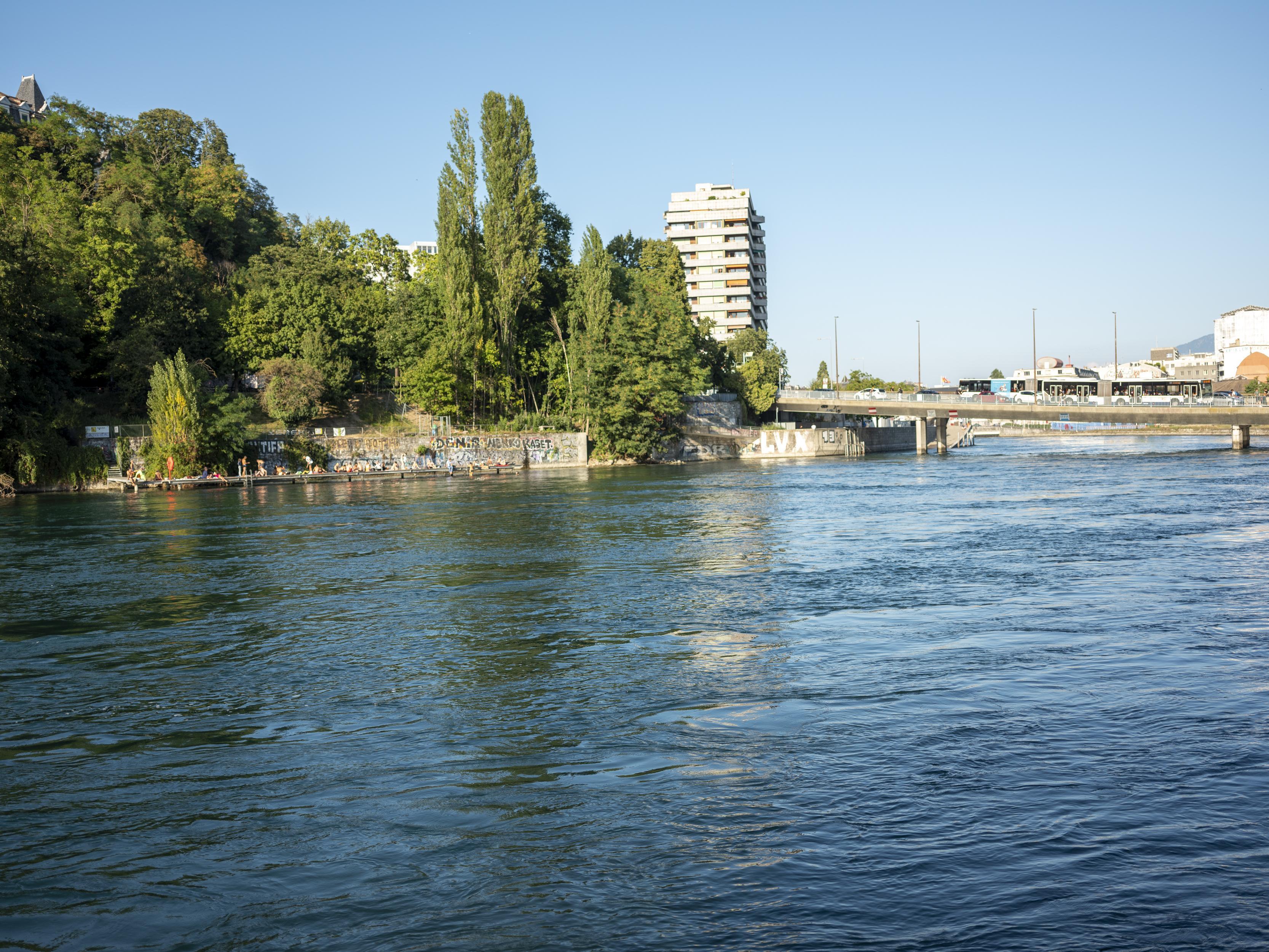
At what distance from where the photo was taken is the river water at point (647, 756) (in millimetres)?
6590

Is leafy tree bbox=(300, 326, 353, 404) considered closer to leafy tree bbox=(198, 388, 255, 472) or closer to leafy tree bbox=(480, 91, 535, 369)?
leafy tree bbox=(198, 388, 255, 472)

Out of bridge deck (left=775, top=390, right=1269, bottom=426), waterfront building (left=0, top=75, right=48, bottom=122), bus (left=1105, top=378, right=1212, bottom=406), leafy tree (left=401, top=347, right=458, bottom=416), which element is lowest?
bridge deck (left=775, top=390, right=1269, bottom=426)

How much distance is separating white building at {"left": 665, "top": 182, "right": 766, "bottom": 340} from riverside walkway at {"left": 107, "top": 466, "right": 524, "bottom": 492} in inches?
3313

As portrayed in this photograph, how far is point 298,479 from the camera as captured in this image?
73.1 meters

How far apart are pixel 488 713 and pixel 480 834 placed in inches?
141

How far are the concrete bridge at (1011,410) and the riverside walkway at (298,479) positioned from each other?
37074mm

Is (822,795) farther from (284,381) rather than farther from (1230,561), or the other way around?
(284,381)

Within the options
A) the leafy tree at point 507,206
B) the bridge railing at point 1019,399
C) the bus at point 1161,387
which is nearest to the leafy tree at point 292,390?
the leafy tree at point 507,206

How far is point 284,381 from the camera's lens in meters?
75.1

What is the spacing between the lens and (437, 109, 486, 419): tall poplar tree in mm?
76875

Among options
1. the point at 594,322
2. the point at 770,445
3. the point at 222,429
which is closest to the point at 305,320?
the point at 222,429

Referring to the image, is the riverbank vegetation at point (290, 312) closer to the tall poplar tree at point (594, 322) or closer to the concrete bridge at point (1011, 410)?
the tall poplar tree at point (594, 322)

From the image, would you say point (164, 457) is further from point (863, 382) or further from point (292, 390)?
point (863, 382)

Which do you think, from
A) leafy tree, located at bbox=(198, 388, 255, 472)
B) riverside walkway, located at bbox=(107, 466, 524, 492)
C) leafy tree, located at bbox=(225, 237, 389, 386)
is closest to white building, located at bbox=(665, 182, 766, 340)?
leafy tree, located at bbox=(225, 237, 389, 386)
